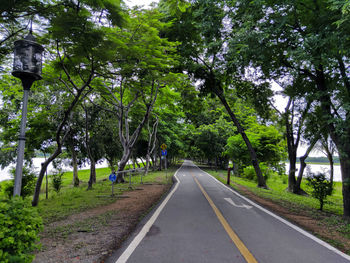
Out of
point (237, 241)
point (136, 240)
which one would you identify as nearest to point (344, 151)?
point (237, 241)

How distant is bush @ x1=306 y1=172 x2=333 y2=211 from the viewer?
8.75m

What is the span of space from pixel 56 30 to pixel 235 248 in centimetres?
718

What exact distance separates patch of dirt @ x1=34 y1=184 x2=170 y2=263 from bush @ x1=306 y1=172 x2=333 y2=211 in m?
7.22

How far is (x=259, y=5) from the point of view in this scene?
23.2 feet

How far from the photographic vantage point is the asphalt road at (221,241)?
12.3ft

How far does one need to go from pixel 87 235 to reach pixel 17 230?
2.53 metres

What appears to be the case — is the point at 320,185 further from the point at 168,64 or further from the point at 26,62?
the point at 26,62

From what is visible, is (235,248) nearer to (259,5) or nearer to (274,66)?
(259,5)

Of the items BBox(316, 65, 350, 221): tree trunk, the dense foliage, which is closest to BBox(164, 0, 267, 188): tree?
the dense foliage

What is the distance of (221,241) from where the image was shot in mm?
4477

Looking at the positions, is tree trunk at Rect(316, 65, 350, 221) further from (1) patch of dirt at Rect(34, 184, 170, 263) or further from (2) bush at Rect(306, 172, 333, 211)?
(1) patch of dirt at Rect(34, 184, 170, 263)

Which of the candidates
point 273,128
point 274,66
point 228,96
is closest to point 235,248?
point 274,66

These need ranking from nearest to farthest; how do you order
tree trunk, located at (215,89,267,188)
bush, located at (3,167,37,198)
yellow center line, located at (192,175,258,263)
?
1. yellow center line, located at (192,175,258,263)
2. bush, located at (3,167,37,198)
3. tree trunk, located at (215,89,267,188)

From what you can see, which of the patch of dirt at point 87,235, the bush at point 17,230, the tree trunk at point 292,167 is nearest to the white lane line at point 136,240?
the patch of dirt at point 87,235
